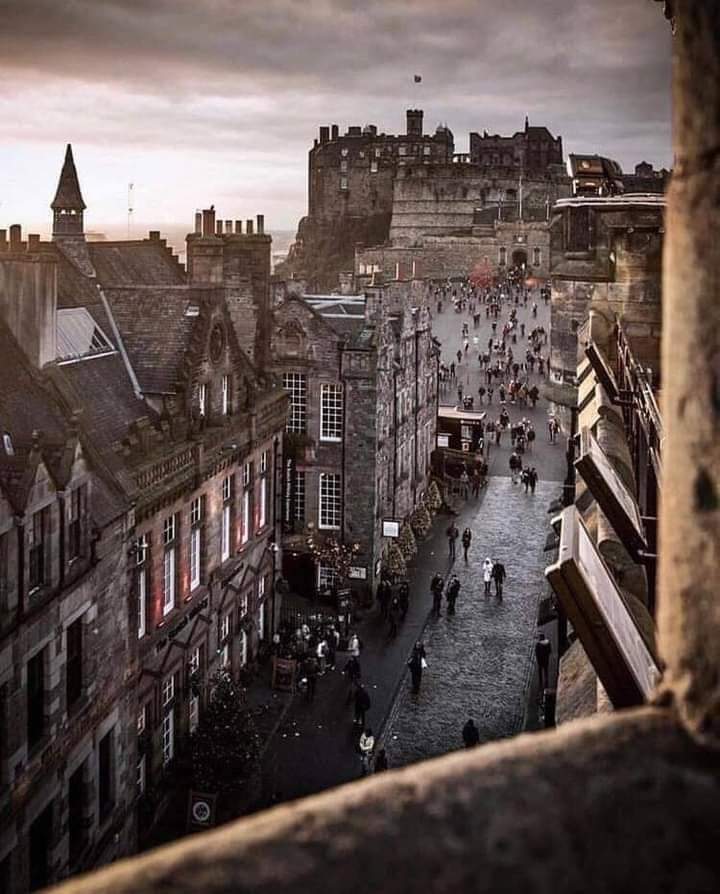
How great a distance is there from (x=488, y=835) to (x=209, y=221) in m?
32.9

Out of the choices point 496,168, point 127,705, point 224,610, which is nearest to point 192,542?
point 224,610

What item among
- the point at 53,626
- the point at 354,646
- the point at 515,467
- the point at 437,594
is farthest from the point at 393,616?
the point at 515,467

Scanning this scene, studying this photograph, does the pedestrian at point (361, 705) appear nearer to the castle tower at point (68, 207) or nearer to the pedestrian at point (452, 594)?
the pedestrian at point (452, 594)

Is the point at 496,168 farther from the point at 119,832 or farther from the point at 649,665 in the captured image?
the point at 649,665

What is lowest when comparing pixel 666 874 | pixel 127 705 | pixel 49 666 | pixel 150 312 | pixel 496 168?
pixel 127 705

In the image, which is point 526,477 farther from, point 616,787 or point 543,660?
point 616,787

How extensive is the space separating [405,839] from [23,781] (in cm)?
1408

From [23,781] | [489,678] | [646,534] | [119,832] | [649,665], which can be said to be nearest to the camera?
[649,665]

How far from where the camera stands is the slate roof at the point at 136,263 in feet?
101

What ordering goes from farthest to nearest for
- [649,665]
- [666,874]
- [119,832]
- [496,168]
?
1. [496,168]
2. [119,832]
3. [649,665]
4. [666,874]

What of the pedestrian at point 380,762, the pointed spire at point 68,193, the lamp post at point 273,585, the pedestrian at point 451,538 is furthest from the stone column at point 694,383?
the pedestrian at point 451,538

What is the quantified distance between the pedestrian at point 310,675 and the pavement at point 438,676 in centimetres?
18

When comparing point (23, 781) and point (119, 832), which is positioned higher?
point (23, 781)

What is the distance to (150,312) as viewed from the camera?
25203mm
